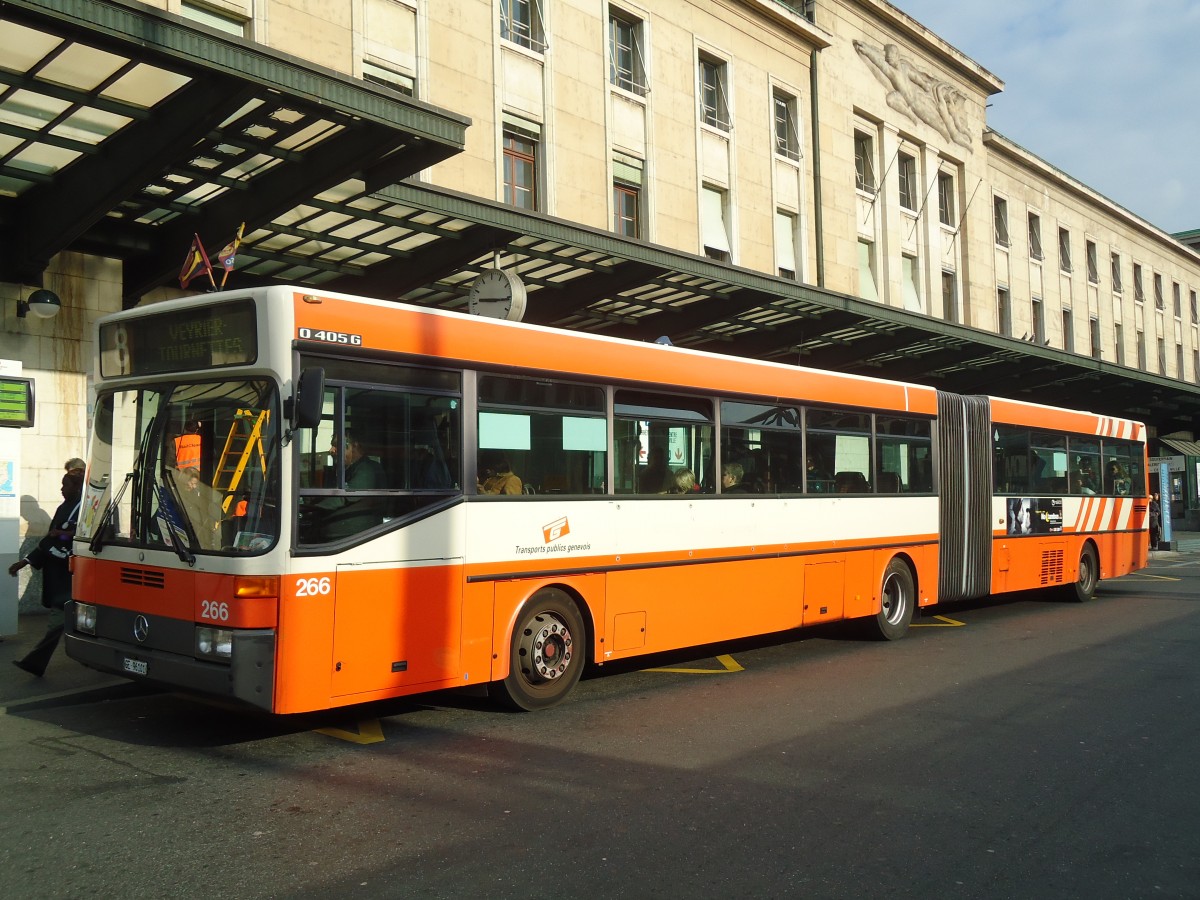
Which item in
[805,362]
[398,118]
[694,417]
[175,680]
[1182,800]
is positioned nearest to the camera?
[1182,800]

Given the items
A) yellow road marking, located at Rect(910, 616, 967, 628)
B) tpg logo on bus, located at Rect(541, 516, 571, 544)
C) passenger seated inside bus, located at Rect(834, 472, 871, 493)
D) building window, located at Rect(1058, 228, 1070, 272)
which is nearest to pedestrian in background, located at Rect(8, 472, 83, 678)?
tpg logo on bus, located at Rect(541, 516, 571, 544)

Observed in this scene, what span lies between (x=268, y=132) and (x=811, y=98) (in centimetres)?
1962

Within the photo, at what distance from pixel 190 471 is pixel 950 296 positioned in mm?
30991

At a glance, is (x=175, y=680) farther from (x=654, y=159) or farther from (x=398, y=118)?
(x=654, y=159)

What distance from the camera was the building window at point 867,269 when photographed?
29438mm

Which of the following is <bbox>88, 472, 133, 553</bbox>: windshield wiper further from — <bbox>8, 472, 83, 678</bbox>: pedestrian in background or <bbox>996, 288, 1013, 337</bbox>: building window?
<bbox>996, 288, 1013, 337</bbox>: building window

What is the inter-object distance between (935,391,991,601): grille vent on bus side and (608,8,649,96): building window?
11.2 metres

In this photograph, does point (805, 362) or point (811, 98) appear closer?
point (805, 362)

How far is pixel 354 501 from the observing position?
6.73m

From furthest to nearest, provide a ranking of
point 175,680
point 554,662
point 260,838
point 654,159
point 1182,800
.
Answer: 1. point 654,159
2. point 554,662
3. point 175,680
4. point 1182,800
5. point 260,838

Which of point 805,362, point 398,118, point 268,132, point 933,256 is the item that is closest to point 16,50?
point 268,132

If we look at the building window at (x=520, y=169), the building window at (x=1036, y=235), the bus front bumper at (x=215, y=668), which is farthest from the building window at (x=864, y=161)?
the bus front bumper at (x=215, y=668)

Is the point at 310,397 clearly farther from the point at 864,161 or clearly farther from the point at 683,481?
the point at 864,161

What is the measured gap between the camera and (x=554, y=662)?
812 cm
